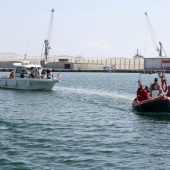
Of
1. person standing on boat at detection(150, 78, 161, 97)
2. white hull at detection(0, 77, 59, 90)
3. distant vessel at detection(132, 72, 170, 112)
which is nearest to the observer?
distant vessel at detection(132, 72, 170, 112)

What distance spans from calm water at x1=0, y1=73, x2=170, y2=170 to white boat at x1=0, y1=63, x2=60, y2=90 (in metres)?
17.9

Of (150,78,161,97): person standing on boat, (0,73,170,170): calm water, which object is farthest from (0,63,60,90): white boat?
(150,78,161,97): person standing on boat

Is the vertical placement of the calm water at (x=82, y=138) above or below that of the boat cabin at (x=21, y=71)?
below

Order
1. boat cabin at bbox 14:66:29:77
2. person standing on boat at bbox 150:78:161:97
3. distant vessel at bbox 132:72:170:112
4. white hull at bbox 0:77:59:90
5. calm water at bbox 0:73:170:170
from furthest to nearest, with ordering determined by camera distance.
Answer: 1. boat cabin at bbox 14:66:29:77
2. white hull at bbox 0:77:59:90
3. person standing on boat at bbox 150:78:161:97
4. distant vessel at bbox 132:72:170:112
5. calm water at bbox 0:73:170:170

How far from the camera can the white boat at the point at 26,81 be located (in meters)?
57.9

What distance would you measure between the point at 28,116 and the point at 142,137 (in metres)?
10.6

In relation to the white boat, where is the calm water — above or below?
below

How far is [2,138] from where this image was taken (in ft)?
80.6

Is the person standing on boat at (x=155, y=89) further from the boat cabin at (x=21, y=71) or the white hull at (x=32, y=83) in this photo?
the boat cabin at (x=21, y=71)

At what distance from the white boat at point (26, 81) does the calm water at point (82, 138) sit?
17862 mm

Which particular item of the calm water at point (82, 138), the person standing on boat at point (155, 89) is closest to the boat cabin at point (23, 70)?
the calm water at point (82, 138)

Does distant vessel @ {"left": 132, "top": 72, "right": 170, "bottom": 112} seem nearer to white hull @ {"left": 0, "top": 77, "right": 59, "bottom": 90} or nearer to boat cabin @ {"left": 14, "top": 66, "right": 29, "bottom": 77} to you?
white hull @ {"left": 0, "top": 77, "right": 59, "bottom": 90}

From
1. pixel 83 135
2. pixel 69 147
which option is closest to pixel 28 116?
pixel 83 135

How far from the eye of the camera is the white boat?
57.9 meters
